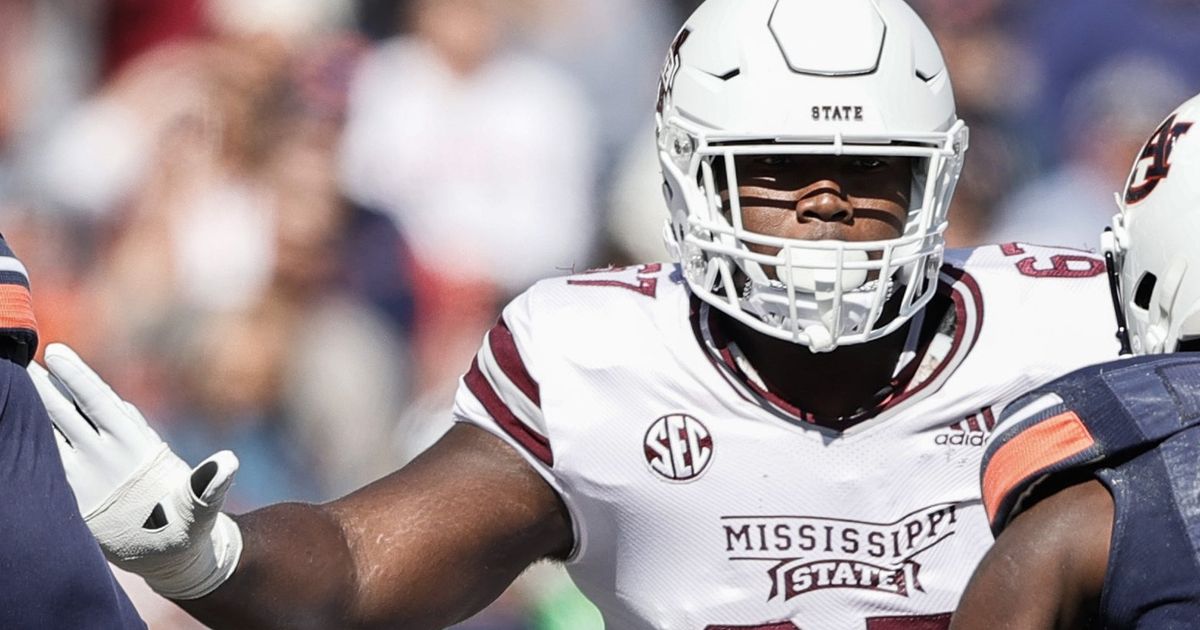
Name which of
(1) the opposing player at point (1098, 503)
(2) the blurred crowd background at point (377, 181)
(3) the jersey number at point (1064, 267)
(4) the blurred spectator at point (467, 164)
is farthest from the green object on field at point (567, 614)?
(1) the opposing player at point (1098, 503)

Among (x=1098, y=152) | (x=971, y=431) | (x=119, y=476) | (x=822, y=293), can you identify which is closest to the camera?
(x=119, y=476)

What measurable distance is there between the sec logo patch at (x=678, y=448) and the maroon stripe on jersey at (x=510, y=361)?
176 mm

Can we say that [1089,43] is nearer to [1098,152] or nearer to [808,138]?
[1098,152]

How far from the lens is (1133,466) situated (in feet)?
5.00

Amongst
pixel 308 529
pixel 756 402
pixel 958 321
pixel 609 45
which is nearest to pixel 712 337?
pixel 756 402

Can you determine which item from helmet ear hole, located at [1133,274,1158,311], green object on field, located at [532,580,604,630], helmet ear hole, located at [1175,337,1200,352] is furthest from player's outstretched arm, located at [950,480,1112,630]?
green object on field, located at [532,580,604,630]

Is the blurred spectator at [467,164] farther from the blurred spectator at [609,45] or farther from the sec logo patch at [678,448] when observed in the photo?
the sec logo patch at [678,448]

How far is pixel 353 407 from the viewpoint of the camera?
4.19 m

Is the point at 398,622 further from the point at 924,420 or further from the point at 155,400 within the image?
the point at 155,400

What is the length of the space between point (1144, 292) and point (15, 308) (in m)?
1.22

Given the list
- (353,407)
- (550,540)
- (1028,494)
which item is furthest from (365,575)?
(353,407)

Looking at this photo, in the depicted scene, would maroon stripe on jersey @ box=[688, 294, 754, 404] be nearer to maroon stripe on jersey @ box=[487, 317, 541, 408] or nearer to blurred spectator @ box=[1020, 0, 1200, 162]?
maroon stripe on jersey @ box=[487, 317, 541, 408]

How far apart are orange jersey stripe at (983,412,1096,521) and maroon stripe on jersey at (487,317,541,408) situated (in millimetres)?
919

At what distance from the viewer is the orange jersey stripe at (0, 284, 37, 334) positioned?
180cm
